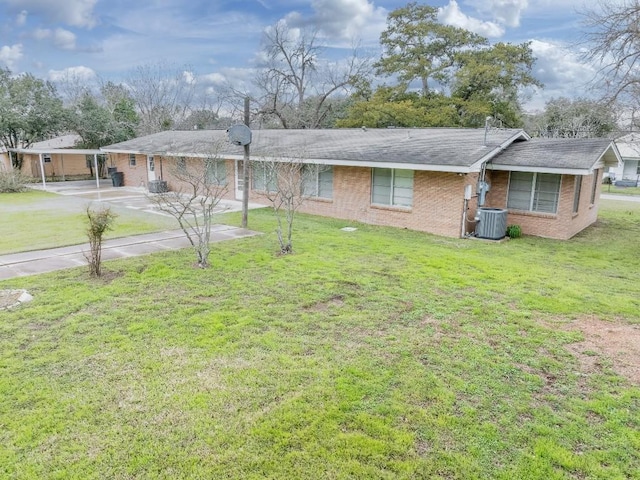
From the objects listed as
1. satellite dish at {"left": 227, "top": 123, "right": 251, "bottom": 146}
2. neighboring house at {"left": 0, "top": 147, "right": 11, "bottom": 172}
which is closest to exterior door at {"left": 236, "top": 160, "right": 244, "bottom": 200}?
satellite dish at {"left": 227, "top": 123, "right": 251, "bottom": 146}

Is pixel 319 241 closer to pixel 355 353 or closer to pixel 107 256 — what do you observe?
pixel 107 256

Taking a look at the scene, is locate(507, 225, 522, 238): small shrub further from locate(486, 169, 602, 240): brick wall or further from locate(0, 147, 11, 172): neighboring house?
locate(0, 147, 11, 172): neighboring house

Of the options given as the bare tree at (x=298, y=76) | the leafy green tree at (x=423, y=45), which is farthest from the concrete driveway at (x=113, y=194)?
the leafy green tree at (x=423, y=45)

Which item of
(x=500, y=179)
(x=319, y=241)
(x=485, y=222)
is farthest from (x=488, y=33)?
(x=319, y=241)

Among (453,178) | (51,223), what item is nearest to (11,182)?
(51,223)

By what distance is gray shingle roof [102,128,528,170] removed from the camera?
13.1m

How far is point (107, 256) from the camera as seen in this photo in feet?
32.2

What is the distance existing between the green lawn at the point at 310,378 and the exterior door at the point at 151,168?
16.3 meters

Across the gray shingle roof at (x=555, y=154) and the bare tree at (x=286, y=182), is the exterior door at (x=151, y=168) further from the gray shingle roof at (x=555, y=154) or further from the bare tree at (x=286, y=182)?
the gray shingle roof at (x=555, y=154)

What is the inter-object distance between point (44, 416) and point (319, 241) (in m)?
8.36

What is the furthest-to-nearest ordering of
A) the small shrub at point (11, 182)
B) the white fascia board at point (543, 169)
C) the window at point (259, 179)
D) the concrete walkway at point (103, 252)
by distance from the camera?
the small shrub at point (11, 182)
the window at point (259, 179)
the white fascia board at point (543, 169)
the concrete walkway at point (103, 252)

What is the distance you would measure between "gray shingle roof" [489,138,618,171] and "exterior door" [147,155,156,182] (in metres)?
17.6

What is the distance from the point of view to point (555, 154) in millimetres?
13203

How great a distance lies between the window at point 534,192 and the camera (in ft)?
43.4
